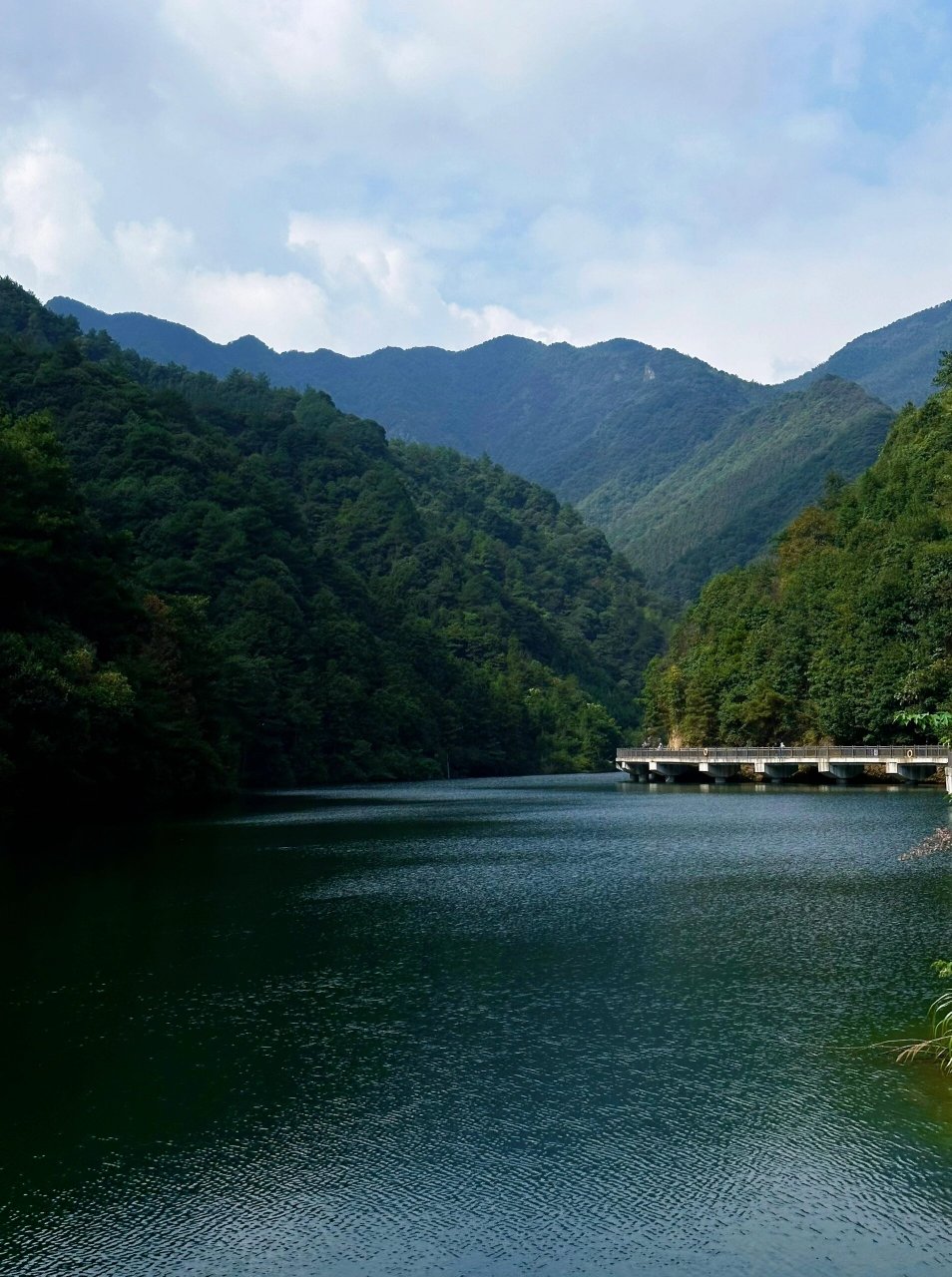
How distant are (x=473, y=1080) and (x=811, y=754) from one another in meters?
70.4

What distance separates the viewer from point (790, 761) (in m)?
82.2

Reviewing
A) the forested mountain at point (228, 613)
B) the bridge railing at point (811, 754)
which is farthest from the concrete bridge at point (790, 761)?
the forested mountain at point (228, 613)

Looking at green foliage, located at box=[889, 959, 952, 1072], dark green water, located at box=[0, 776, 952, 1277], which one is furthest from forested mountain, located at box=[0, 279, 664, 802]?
green foliage, located at box=[889, 959, 952, 1072]

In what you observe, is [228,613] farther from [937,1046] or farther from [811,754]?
[937,1046]

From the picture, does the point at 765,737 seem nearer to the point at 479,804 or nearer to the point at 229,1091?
the point at 479,804

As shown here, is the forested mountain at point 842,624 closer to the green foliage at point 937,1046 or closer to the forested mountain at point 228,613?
the forested mountain at point 228,613

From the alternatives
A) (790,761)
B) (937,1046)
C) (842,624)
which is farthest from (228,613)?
(937,1046)

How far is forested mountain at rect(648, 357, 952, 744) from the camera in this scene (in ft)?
252

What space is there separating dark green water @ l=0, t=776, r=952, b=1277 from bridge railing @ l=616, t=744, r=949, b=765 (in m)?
47.8

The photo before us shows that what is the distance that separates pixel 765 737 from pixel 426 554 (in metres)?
85.3

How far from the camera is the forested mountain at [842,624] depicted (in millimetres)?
76812

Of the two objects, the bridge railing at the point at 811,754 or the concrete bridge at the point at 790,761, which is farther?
the concrete bridge at the point at 790,761

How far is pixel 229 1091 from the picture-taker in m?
13.1

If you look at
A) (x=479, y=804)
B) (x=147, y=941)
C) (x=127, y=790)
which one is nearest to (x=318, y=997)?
(x=147, y=941)
